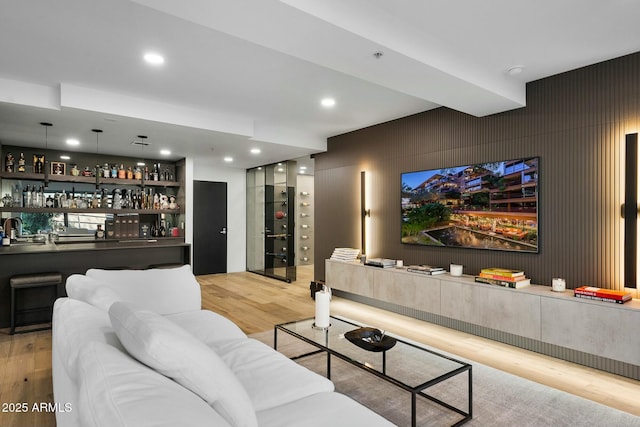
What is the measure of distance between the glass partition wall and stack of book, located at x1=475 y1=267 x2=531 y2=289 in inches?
157

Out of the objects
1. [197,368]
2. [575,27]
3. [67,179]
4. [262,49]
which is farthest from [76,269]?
[575,27]

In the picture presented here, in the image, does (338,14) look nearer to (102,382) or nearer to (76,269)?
(102,382)

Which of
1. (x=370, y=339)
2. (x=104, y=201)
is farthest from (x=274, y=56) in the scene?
(x=104, y=201)

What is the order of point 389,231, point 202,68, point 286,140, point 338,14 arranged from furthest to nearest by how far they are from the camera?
point 286,140 < point 389,231 < point 202,68 < point 338,14

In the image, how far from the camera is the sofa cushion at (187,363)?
3.76 ft

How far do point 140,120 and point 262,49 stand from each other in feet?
6.74

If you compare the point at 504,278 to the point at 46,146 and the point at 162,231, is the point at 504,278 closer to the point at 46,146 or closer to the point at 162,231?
the point at 162,231

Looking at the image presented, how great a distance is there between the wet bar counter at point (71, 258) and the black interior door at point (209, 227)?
220 centimetres

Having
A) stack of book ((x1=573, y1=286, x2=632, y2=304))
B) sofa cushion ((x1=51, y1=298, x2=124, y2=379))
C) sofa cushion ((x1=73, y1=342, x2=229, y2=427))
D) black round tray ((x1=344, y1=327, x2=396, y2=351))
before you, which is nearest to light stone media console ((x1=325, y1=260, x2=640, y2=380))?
stack of book ((x1=573, y1=286, x2=632, y2=304))

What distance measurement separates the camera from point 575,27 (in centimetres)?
256

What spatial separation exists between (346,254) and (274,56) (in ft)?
9.88

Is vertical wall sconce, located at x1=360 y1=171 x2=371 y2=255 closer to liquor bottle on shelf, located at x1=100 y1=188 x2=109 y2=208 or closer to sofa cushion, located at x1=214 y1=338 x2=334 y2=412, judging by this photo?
sofa cushion, located at x1=214 y1=338 x2=334 y2=412

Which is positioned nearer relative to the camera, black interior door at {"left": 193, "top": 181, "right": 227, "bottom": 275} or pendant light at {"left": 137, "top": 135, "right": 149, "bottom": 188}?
pendant light at {"left": 137, "top": 135, "right": 149, "bottom": 188}

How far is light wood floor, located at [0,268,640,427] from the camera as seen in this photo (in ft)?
8.34
